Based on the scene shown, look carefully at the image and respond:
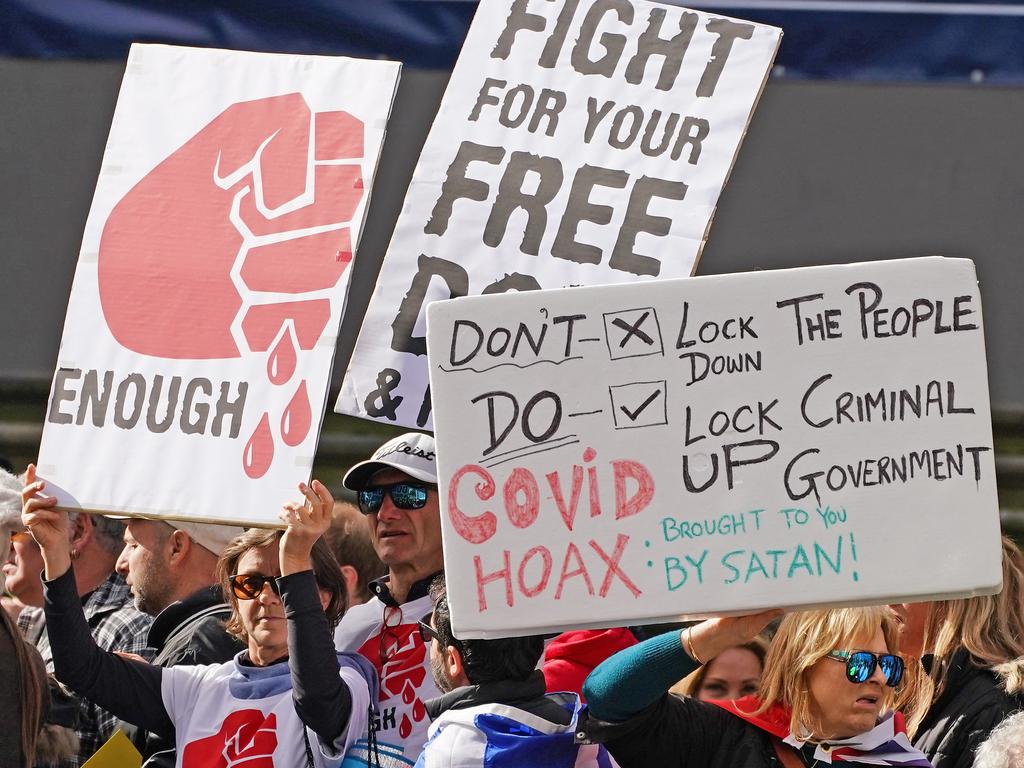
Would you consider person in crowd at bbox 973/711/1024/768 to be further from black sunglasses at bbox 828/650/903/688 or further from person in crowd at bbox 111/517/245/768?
person in crowd at bbox 111/517/245/768

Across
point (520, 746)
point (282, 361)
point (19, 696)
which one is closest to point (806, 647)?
point (520, 746)

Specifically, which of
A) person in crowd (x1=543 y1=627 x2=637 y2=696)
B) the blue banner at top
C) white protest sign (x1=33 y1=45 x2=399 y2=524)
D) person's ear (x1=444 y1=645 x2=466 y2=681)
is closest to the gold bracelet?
person's ear (x1=444 y1=645 x2=466 y2=681)

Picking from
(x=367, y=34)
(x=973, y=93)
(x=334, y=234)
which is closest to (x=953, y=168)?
(x=973, y=93)

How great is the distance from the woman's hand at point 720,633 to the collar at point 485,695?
0.33m

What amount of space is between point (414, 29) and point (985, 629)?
86.8 inches

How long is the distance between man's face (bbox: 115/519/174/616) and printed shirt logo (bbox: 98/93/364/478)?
2.86 ft

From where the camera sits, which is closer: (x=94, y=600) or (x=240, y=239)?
(x=240, y=239)

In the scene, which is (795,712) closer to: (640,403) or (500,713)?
(500,713)

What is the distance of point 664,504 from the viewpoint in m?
2.57

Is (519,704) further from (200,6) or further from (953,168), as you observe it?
(953,168)

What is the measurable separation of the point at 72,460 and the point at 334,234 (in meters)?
0.74

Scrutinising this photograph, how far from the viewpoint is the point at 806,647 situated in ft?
9.61

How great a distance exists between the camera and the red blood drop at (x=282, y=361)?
3.38 meters

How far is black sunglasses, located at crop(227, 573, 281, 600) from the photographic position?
346 centimetres
